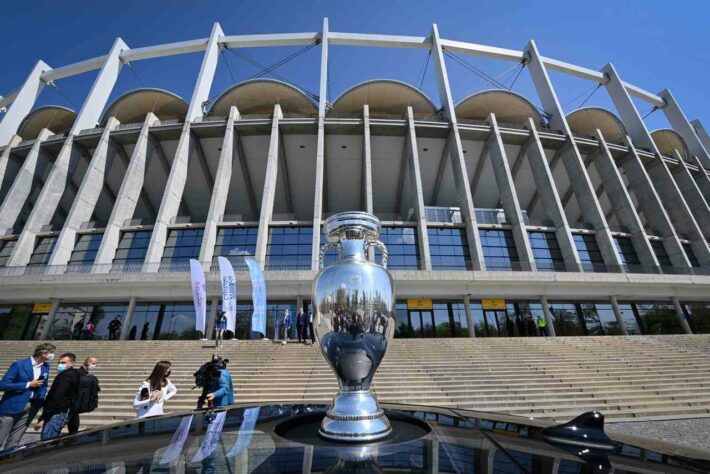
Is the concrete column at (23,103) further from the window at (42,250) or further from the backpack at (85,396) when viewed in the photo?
the backpack at (85,396)

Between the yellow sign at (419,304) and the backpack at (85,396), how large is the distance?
19.9 metres

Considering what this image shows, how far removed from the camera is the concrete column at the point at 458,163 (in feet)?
78.8

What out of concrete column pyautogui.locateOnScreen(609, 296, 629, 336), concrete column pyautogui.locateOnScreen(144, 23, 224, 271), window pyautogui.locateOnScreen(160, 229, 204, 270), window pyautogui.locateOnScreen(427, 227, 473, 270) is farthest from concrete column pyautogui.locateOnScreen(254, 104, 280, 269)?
concrete column pyautogui.locateOnScreen(609, 296, 629, 336)

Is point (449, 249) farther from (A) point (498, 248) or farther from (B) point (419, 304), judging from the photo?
(B) point (419, 304)

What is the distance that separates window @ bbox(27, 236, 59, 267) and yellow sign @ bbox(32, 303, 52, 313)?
3.70 metres

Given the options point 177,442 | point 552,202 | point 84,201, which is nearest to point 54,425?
point 177,442

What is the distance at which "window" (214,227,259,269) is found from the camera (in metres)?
24.8

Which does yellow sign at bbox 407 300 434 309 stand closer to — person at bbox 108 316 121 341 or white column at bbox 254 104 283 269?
white column at bbox 254 104 283 269

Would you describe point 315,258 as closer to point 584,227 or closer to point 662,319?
point 584,227

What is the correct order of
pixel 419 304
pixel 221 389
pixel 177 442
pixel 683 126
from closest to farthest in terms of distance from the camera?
pixel 177 442
pixel 221 389
pixel 419 304
pixel 683 126

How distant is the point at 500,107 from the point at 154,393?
36997 mm

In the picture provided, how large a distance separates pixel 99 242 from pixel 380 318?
102 feet

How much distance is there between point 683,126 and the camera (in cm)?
3750

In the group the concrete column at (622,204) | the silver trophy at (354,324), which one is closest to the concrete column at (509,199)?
the concrete column at (622,204)
